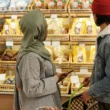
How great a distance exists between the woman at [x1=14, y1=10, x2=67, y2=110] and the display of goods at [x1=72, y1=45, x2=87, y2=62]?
3.27ft

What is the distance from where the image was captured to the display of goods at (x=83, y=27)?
3084mm

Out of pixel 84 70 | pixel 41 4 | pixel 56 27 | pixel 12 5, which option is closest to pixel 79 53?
pixel 84 70

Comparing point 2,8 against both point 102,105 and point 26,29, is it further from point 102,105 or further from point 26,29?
point 102,105

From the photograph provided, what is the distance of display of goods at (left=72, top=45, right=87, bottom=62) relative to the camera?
3098 millimetres

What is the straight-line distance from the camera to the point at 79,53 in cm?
312

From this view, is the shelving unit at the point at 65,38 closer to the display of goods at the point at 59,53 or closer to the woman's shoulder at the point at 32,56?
the display of goods at the point at 59,53

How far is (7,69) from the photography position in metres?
3.44

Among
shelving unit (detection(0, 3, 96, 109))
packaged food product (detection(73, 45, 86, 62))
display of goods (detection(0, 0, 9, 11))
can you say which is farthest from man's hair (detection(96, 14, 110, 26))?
display of goods (detection(0, 0, 9, 11))

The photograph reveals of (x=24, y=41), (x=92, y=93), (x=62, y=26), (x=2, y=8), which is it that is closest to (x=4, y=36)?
(x=2, y=8)

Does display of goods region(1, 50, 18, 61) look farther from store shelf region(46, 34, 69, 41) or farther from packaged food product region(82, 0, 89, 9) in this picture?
packaged food product region(82, 0, 89, 9)

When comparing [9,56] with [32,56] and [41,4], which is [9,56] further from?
[32,56]

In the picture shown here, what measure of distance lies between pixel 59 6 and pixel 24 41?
121cm

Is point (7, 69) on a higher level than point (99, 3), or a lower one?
lower

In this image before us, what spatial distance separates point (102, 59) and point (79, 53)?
1.30m
